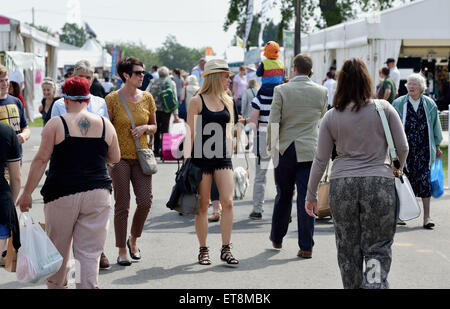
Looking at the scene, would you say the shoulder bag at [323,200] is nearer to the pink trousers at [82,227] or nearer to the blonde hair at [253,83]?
the pink trousers at [82,227]

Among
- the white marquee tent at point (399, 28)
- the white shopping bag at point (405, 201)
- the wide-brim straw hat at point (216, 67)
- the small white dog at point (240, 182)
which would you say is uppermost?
the white marquee tent at point (399, 28)

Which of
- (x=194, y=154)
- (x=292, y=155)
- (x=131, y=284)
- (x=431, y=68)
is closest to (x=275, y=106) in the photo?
(x=292, y=155)

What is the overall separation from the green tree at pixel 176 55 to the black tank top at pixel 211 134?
601 ft

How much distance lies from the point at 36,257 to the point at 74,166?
24.9 inches

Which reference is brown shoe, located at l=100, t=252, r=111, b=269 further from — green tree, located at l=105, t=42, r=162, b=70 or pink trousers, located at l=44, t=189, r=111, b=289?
green tree, located at l=105, t=42, r=162, b=70

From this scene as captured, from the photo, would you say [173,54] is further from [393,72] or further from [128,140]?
[128,140]

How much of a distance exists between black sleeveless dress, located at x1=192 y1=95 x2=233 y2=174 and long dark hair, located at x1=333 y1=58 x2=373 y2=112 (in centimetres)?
208

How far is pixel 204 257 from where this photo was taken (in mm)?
6898

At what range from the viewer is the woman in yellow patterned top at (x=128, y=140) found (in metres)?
6.72

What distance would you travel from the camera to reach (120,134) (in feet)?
22.2

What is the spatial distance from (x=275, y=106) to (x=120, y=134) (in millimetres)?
1514

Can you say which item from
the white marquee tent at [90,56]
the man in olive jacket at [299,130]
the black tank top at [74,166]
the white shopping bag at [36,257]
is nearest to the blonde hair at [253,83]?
the man in olive jacket at [299,130]

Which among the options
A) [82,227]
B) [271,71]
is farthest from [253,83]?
[82,227]
